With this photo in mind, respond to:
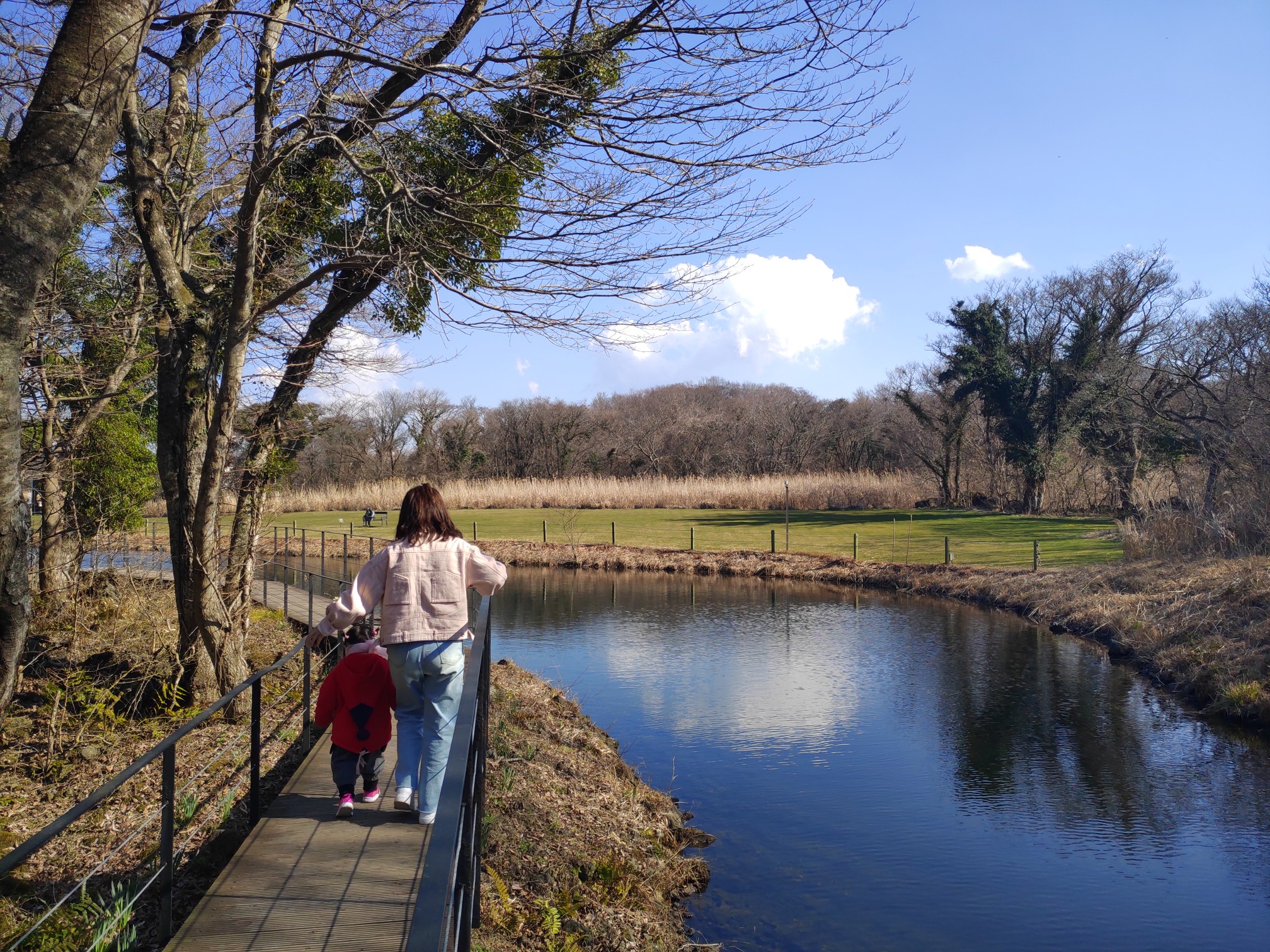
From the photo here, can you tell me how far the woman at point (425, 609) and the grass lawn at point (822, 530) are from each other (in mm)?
21204

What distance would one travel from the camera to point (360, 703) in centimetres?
516

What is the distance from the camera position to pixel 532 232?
7.23 metres

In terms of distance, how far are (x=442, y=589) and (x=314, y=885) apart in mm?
1471

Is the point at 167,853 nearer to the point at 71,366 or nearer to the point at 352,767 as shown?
the point at 352,767

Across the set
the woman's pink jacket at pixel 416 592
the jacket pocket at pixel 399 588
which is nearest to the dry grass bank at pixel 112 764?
the woman's pink jacket at pixel 416 592

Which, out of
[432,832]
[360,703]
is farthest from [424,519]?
[432,832]

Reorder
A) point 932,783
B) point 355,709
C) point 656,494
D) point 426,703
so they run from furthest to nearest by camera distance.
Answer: point 656,494, point 932,783, point 355,709, point 426,703

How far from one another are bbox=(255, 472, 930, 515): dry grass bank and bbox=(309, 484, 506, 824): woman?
4043cm

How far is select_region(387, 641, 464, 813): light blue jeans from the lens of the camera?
483cm

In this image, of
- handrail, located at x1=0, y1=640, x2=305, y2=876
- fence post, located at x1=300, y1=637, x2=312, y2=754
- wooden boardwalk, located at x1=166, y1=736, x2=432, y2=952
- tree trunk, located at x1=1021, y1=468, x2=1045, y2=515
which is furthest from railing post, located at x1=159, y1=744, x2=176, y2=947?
tree trunk, located at x1=1021, y1=468, x2=1045, y2=515

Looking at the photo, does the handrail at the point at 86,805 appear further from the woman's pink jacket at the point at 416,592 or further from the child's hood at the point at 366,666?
the woman's pink jacket at the point at 416,592

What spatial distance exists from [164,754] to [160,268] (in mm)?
4805

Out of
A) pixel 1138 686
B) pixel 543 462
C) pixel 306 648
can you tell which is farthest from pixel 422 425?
pixel 306 648

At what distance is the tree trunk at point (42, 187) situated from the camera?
3895 mm
